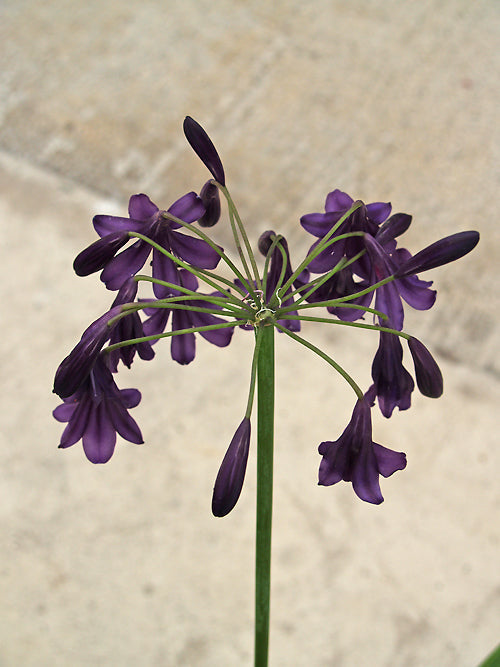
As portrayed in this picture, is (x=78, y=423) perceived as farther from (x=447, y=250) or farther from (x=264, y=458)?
(x=447, y=250)

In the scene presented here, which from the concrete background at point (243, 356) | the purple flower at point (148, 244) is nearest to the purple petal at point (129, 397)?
the purple flower at point (148, 244)

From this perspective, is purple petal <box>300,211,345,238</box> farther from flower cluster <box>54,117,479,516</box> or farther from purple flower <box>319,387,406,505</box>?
purple flower <box>319,387,406,505</box>

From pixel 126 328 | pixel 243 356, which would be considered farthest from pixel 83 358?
pixel 243 356

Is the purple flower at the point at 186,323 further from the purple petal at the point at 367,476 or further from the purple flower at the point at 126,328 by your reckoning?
the purple petal at the point at 367,476

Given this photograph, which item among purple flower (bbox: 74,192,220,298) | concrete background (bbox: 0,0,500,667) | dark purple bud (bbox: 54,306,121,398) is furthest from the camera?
concrete background (bbox: 0,0,500,667)

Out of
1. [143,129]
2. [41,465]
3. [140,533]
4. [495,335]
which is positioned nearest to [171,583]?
[140,533]

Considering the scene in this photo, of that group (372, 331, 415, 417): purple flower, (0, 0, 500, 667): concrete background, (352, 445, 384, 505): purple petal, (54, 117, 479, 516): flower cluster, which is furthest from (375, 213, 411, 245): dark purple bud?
(0, 0, 500, 667): concrete background
